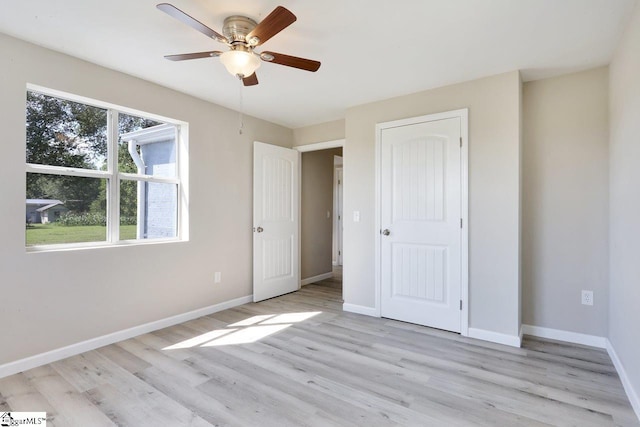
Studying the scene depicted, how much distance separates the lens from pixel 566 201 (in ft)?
9.37

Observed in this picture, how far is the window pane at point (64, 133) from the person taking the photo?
8.10ft

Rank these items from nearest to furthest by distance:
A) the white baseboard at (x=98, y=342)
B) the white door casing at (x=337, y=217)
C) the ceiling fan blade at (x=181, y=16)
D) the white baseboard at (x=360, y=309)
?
1. the ceiling fan blade at (x=181, y=16)
2. the white baseboard at (x=98, y=342)
3. the white baseboard at (x=360, y=309)
4. the white door casing at (x=337, y=217)

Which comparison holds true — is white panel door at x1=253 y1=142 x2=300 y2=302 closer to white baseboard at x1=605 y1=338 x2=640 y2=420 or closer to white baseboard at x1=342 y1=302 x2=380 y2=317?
white baseboard at x1=342 y1=302 x2=380 y2=317

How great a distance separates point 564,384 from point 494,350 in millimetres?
557

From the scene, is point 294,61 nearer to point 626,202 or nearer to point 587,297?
point 626,202

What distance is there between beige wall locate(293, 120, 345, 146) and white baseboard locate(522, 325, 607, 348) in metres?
3.03

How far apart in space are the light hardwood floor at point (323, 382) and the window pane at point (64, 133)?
1.62 m

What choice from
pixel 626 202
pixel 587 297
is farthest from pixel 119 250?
pixel 587 297

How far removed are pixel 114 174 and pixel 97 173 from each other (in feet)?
0.46

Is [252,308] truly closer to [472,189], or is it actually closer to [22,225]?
[22,225]

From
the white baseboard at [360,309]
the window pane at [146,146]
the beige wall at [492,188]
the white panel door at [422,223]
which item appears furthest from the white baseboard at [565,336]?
the window pane at [146,146]

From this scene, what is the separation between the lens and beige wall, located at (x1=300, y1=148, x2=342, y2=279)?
505 centimetres

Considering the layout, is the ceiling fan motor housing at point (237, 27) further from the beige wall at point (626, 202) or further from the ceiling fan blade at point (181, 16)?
the beige wall at point (626, 202)

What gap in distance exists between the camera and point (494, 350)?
2.68 m
